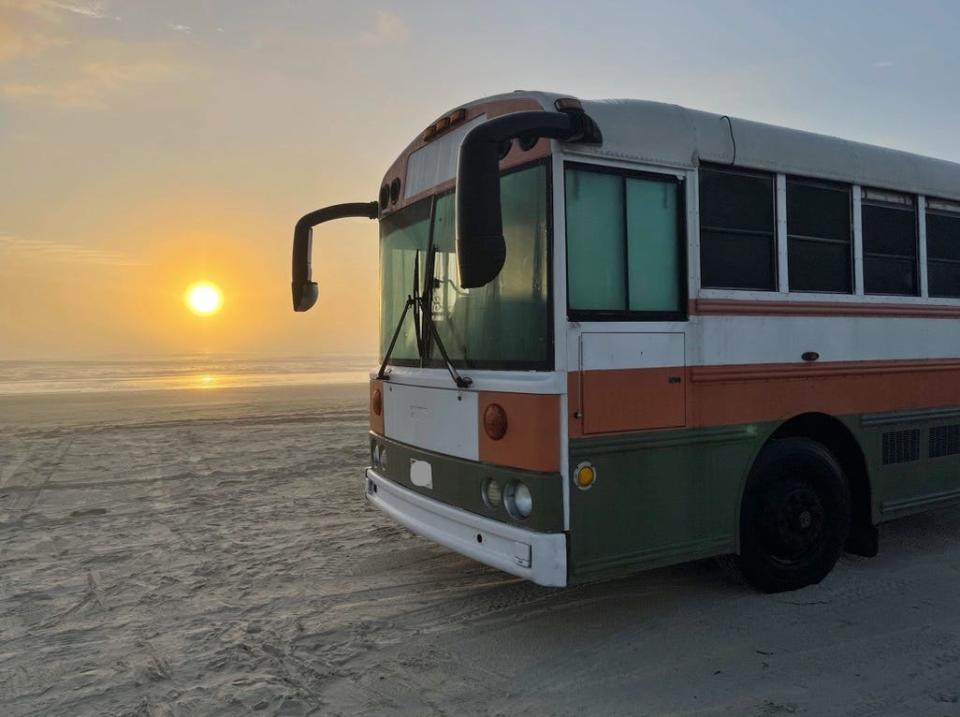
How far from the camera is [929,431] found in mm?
5477

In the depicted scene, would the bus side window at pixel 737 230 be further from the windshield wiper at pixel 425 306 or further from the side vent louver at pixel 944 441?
the side vent louver at pixel 944 441

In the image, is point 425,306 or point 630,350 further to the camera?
point 425,306

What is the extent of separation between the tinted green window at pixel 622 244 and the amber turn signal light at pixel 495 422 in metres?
0.68

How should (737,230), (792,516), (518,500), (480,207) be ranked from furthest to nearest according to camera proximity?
(792,516)
(737,230)
(518,500)
(480,207)

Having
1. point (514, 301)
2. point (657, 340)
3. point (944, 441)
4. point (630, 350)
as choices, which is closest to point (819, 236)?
point (657, 340)

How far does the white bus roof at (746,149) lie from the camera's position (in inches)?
161

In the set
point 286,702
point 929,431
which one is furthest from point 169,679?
point 929,431

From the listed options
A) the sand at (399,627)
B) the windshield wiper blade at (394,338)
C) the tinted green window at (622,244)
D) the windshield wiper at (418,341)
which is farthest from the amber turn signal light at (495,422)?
the sand at (399,627)

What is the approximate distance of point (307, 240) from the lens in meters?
5.90

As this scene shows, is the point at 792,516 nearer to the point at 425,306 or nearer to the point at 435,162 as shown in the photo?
the point at 425,306

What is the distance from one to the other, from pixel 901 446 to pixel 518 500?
311 cm

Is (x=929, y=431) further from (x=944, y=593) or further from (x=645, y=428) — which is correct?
(x=645, y=428)

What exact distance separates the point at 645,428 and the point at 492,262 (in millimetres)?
1439

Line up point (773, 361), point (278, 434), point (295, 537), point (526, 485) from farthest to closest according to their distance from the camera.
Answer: point (278, 434)
point (295, 537)
point (773, 361)
point (526, 485)
